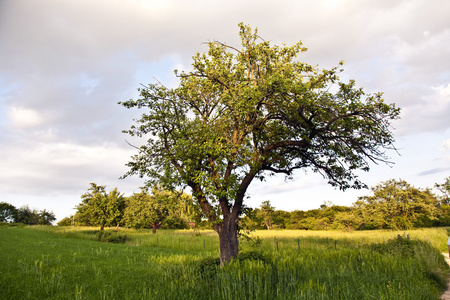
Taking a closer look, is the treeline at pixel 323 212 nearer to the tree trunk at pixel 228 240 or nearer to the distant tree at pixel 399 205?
the distant tree at pixel 399 205

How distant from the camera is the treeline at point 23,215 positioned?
124531 millimetres

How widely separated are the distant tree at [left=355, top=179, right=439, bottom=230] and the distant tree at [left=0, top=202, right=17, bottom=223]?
478 ft

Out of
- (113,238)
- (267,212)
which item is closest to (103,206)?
(113,238)

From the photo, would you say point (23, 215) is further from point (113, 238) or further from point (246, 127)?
point (246, 127)

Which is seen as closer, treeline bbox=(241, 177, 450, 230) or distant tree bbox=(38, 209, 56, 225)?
treeline bbox=(241, 177, 450, 230)

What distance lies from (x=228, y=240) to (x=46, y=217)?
15231 centimetres

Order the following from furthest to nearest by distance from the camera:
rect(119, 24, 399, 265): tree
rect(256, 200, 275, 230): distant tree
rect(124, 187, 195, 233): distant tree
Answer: rect(256, 200, 275, 230): distant tree, rect(124, 187, 195, 233): distant tree, rect(119, 24, 399, 265): tree

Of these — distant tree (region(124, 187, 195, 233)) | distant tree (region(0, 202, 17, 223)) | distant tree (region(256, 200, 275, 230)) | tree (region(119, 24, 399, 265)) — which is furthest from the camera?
distant tree (region(0, 202, 17, 223))

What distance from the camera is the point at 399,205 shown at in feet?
145

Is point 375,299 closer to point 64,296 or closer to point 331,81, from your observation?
point 64,296

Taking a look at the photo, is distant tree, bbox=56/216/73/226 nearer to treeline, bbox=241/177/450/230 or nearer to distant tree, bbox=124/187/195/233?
distant tree, bbox=124/187/195/233

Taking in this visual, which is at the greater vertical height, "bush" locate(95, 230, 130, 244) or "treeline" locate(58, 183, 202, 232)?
"treeline" locate(58, 183, 202, 232)

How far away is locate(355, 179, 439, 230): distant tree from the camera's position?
43.5 m

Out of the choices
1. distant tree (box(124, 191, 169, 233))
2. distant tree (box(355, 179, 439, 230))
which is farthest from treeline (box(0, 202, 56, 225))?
distant tree (box(355, 179, 439, 230))
